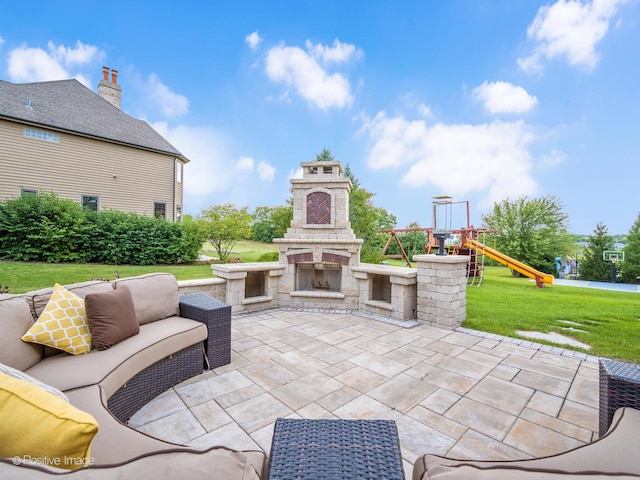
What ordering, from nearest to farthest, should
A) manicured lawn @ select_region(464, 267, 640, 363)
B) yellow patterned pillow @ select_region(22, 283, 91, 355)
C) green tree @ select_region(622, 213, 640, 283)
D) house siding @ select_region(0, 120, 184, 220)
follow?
yellow patterned pillow @ select_region(22, 283, 91, 355) → manicured lawn @ select_region(464, 267, 640, 363) → house siding @ select_region(0, 120, 184, 220) → green tree @ select_region(622, 213, 640, 283)

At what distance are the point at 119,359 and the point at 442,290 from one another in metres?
4.52

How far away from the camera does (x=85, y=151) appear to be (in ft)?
36.8

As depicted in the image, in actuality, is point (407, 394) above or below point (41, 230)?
below

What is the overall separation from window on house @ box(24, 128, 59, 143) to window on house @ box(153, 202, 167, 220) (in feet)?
13.1

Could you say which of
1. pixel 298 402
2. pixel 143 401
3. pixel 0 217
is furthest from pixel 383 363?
pixel 0 217

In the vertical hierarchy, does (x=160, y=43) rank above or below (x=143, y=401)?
above

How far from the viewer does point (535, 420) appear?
2.39 metres

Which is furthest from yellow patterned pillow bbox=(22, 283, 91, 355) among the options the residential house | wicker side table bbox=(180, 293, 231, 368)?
the residential house

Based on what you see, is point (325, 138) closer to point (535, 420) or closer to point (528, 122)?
point (528, 122)

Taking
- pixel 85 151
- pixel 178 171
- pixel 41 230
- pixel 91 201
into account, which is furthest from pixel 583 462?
pixel 178 171

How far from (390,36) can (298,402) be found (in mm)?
11605

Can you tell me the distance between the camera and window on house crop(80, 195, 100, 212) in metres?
11.3

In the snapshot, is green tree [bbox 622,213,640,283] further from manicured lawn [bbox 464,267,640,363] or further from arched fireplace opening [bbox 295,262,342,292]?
arched fireplace opening [bbox 295,262,342,292]

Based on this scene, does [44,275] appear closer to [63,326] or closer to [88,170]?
[63,326]
